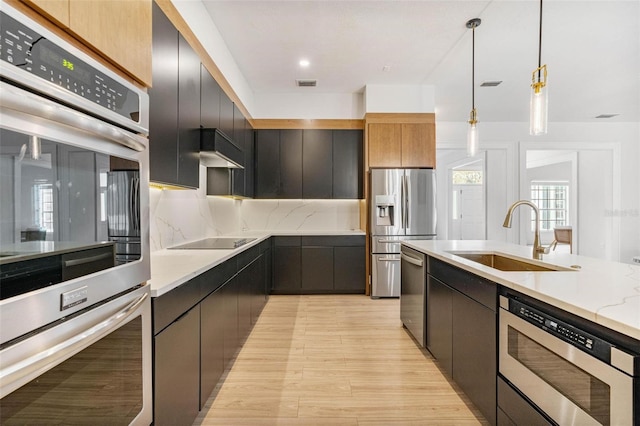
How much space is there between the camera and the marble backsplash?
2.51 m

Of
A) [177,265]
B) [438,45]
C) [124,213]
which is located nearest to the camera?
[124,213]

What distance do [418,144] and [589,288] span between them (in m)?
3.37

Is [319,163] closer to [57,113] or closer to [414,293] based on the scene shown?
[414,293]

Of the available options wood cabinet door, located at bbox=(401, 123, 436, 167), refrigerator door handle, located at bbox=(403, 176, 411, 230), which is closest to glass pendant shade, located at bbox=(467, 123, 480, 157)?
refrigerator door handle, located at bbox=(403, 176, 411, 230)

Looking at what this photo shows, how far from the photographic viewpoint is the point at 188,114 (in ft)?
6.81

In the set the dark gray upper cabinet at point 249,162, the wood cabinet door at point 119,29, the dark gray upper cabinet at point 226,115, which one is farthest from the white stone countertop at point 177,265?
the dark gray upper cabinet at point 249,162

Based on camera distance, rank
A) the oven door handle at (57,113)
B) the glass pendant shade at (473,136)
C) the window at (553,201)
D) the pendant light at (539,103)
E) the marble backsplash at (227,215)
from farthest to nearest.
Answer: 1. the window at (553,201)
2. the glass pendant shade at (473,136)
3. the marble backsplash at (227,215)
4. the pendant light at (539,103)
5. the oven door handle at (57,113)

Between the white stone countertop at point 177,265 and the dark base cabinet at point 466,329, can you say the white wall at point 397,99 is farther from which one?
the white stone countertop at point 177,265

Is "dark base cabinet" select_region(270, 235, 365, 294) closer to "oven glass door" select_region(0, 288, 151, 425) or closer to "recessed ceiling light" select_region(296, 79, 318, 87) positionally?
"recessed ceiling light" select_region(296, 79, 318, 87)

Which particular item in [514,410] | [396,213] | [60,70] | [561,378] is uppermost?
[60,70]

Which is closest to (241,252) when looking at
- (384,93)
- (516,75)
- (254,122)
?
(254,122)

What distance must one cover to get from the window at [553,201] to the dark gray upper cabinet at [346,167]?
5.31 m

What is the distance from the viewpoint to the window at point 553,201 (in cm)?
748

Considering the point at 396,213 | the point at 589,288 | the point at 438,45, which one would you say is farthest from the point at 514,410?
the point at 438,45
